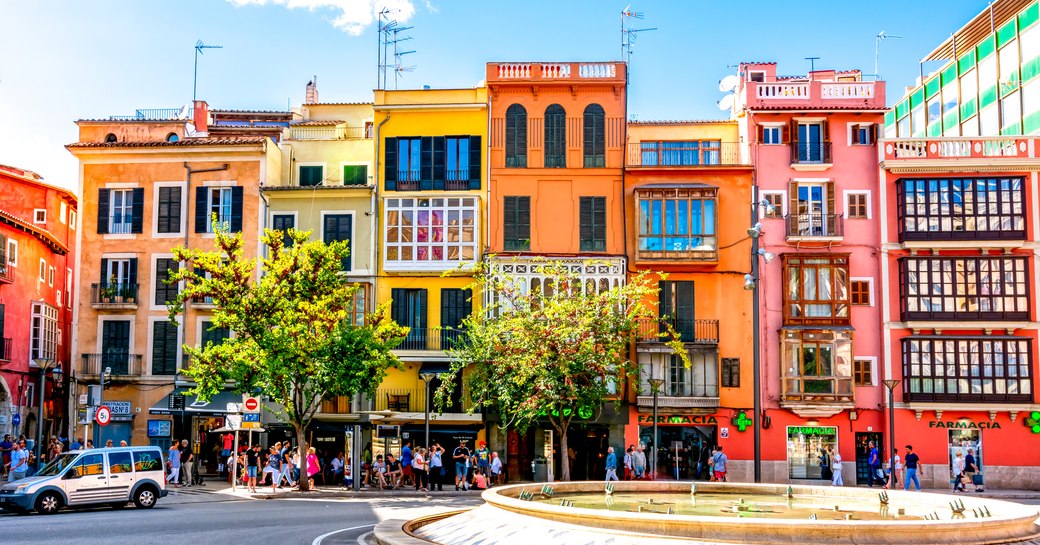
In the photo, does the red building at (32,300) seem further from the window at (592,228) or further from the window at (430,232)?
the window at (592,228)

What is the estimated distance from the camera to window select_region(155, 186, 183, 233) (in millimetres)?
46000

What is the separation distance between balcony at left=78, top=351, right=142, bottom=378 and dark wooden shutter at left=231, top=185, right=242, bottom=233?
649 centimetres

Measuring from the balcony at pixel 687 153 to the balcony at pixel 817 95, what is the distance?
265 cm

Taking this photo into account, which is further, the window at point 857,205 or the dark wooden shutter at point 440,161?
the dark wooden shutter at point 440,161

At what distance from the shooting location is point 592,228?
4466 cm

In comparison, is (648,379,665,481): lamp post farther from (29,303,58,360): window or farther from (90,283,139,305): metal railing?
(29,303,58,360): window

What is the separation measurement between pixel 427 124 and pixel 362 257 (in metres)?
6.13

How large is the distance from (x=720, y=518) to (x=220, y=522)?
1260 centimetres

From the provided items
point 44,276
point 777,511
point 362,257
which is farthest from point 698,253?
point 44,276

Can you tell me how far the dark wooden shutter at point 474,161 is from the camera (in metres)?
45.3

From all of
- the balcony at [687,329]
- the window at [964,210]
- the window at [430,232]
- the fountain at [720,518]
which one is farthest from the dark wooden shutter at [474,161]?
the fountain at [720,518]

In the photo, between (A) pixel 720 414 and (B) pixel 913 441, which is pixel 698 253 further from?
(B) pixel 913 441

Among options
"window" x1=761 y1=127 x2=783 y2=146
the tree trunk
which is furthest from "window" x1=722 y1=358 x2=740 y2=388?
the tree trunk

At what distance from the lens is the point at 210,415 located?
144 ft
